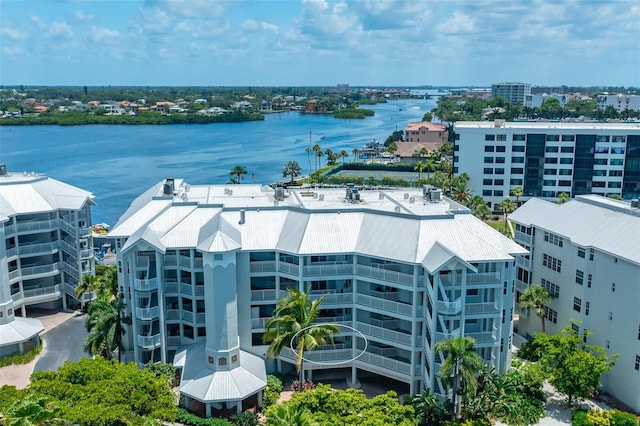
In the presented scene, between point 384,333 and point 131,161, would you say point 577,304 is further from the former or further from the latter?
point 131,161

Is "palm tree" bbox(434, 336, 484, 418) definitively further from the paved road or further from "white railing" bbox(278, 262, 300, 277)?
the paved road

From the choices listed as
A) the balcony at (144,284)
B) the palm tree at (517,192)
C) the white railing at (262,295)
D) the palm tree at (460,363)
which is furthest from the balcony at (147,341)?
the palm tree at (517,192)

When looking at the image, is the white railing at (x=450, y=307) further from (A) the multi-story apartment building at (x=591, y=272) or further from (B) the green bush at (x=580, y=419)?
(A) the multi-story apartment building at (x=591, y=272)

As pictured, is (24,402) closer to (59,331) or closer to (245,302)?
(245,302)

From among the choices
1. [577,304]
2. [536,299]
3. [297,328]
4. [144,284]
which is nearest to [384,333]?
[297,328]

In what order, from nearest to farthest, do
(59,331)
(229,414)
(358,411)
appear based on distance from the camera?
(358,411) → (229,414) → (59,331)

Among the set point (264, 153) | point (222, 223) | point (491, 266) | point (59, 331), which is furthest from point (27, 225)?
point (264, 153)
